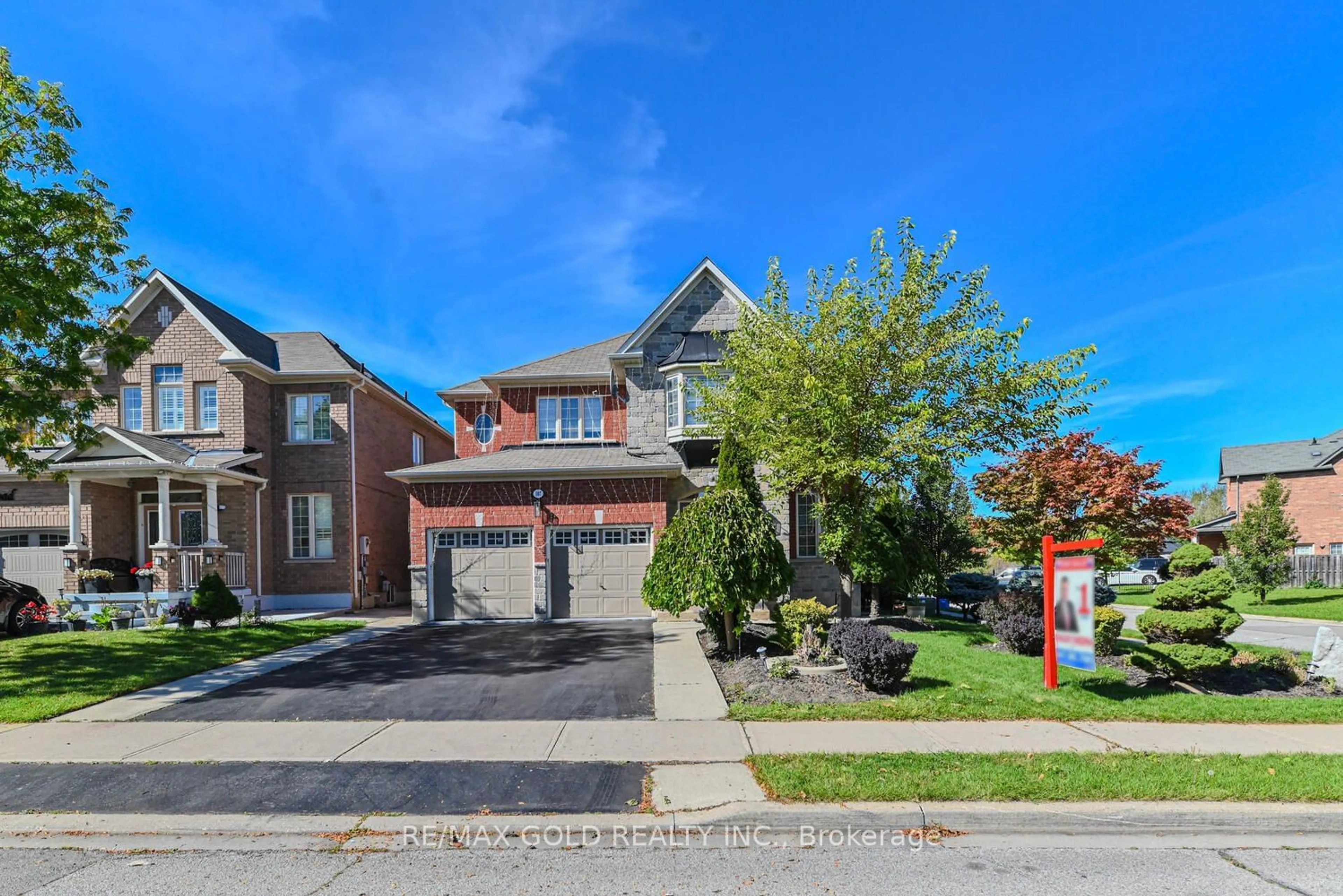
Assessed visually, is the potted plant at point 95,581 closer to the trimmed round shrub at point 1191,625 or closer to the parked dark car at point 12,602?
the parked dark car at point 12,602

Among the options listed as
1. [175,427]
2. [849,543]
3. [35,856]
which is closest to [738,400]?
[849,543]

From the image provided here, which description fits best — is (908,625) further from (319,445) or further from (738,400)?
(319,445)

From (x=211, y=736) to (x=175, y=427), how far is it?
16.7 meters

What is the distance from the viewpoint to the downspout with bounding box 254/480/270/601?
782 inches

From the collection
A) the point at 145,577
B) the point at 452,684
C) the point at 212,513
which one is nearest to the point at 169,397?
the point at 212,513

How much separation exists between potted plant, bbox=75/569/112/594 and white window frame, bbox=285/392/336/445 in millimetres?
5762

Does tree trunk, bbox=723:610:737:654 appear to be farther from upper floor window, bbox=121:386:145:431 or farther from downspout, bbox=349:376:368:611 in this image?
upper floor window, bbox=121:386:145:431

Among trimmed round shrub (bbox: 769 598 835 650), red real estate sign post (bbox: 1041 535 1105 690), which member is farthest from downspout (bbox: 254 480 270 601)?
red real estate sign post (bbox: 1041 535 1105 690)

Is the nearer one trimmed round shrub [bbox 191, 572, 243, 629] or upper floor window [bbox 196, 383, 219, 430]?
trimmed round shrub [bbox 191, 572, 243, 629]

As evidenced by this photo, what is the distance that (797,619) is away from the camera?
37.2ft

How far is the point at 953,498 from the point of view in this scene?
2398cm

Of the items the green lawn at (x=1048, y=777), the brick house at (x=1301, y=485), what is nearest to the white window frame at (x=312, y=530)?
the green lawn at (x=1048, y=777)

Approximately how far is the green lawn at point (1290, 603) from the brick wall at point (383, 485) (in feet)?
78.6

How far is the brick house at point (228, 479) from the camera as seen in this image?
19.0 metres
